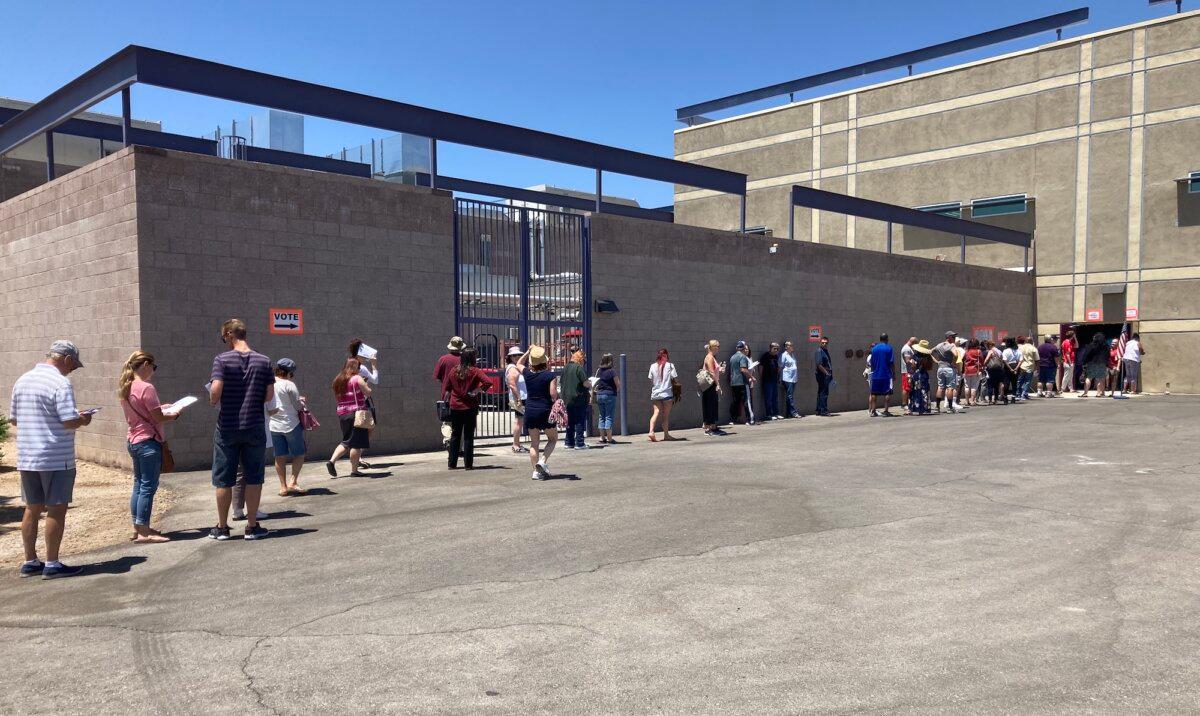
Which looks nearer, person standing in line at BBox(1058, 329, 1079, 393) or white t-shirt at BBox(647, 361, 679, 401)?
white t-shirt at BBox(647, 361, 679, 401)

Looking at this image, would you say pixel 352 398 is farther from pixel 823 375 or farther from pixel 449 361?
pixel 823 375

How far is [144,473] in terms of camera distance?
7566 millimetres

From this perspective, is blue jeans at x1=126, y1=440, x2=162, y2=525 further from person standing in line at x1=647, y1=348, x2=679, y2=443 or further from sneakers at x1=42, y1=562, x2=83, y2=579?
person standing in line at x1=647, y1=348, x2=679, y2=443

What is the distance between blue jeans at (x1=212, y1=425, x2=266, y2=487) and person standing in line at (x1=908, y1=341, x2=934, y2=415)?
15.8 m

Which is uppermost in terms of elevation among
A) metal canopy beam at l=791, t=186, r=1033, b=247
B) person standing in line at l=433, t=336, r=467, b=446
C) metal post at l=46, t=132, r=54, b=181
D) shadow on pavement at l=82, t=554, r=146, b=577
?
metal canopy beam at l=791, t=186, r=1033, b=247

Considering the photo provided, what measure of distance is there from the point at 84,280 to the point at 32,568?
7.03 meters

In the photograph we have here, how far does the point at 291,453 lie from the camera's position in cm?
981

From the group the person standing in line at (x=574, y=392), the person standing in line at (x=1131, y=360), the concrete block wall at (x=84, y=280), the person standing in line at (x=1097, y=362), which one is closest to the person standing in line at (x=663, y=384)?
the person standing in line at (x=574, y=392)

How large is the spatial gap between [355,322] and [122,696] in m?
9.70

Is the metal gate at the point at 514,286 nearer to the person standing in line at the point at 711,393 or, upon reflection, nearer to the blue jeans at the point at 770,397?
the person standing in line at the point at 711,393

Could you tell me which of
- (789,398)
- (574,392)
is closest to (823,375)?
(789,398)

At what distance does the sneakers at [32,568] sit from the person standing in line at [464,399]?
5.63 m

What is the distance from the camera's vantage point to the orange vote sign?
41.8 feet

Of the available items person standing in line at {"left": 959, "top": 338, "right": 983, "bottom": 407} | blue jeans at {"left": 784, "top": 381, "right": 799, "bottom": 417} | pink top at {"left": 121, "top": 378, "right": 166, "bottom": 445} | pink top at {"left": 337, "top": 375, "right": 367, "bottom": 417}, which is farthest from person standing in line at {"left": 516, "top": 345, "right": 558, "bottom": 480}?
person standing in line at {"left": 959, "top": 338, "right": 983, "bottom": 407}
